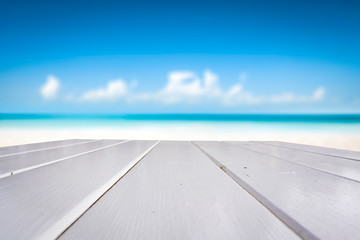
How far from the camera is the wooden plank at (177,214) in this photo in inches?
11.4

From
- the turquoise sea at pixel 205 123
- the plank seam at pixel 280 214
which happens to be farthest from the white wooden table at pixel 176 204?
the turquoise sea at pixel 205 123

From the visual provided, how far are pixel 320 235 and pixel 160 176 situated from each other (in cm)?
40

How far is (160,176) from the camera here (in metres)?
0.58

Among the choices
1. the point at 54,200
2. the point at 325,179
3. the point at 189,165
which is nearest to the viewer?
the point at 54,200

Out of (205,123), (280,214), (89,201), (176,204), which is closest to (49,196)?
(89,201)

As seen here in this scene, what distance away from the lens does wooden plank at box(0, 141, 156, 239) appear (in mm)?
297

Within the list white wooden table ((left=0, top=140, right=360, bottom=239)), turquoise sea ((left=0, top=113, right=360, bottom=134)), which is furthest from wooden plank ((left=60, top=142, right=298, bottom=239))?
turquoise sea ((left=0, top=113, right=360, bottom=134))

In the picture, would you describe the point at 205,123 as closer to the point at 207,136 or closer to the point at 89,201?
the point at 207,136

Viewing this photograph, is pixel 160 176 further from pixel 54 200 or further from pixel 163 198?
pixel 54 200

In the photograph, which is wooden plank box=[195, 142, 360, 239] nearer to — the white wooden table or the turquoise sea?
the white wooden table

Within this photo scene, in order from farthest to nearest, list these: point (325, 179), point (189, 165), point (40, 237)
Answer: point (189, 165) → point (325, 179) → point (40, 237)

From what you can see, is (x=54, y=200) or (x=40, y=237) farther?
(x=54, y=200)

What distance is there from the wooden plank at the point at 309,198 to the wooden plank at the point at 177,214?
0.03m

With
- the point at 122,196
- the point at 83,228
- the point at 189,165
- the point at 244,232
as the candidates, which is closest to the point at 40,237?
the point at 83,228
